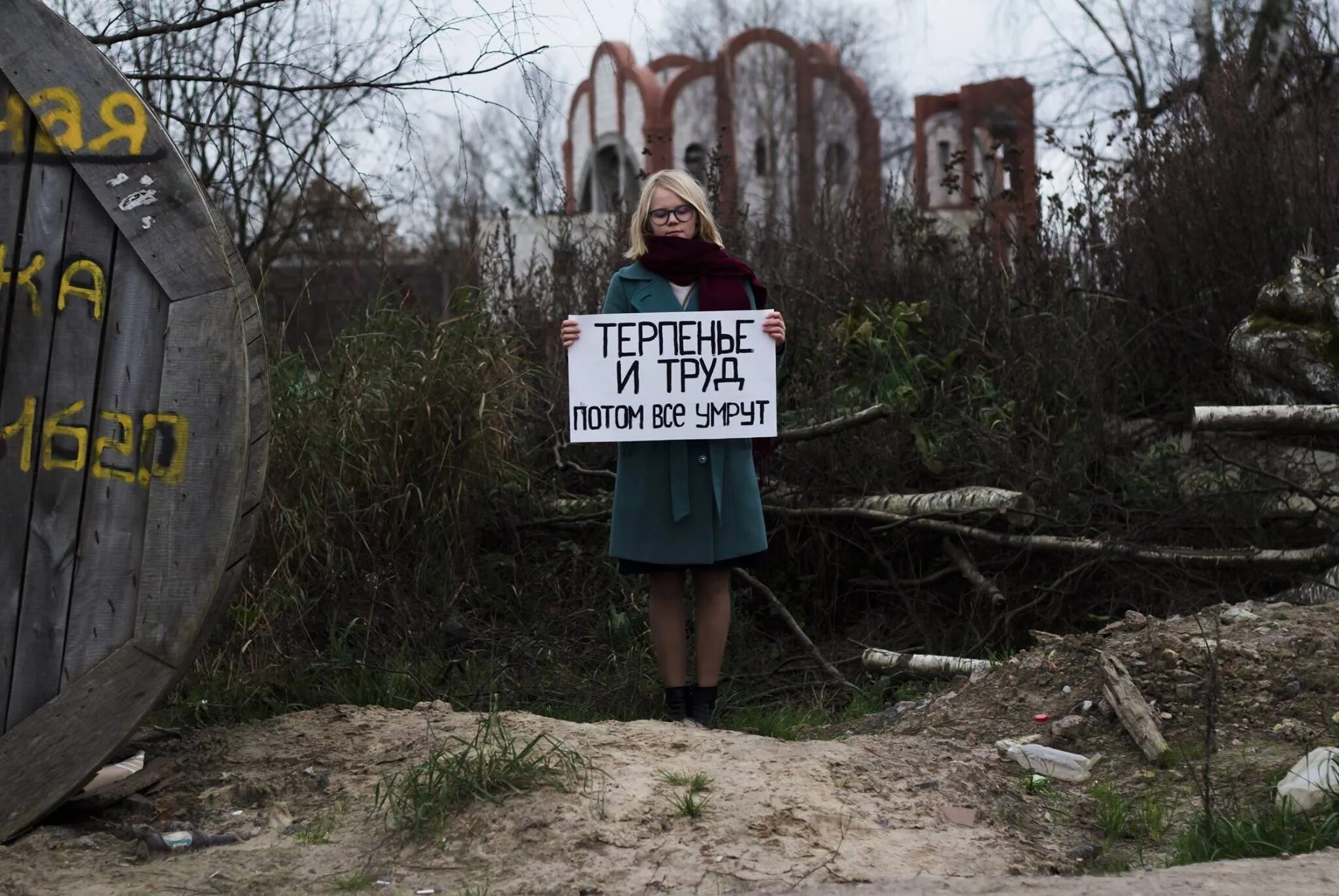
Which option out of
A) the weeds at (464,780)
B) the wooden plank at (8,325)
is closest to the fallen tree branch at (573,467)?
the weeds at (464,780)

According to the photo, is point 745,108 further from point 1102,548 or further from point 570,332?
point 570,332

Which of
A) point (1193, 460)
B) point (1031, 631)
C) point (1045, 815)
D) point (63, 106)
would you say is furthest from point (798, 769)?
point (1193, 460)

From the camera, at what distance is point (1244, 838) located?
3262 millimetres

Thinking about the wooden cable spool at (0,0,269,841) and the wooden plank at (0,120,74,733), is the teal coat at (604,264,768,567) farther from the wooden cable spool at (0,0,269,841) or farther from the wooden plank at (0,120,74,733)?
the wooden plank at (0,120,74,733)

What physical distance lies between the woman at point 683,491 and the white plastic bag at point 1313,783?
1738 mm

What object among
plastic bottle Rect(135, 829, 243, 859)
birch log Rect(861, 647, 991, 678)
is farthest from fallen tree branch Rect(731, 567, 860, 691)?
plastic bottle Rect(135, 829, 243, 859)

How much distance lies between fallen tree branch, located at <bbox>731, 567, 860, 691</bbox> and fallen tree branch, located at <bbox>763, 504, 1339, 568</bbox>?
373 mm

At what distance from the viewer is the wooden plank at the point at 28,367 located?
3467 mm

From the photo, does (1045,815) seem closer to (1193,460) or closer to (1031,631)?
(1031,631)

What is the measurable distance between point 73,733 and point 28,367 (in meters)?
0.87

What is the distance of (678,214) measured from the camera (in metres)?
4.67

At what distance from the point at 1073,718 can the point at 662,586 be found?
1333 mm

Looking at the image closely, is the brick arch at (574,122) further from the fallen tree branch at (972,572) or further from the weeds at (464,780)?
the weeds at (464,780)

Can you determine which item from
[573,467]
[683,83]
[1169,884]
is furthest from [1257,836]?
[683,83]
